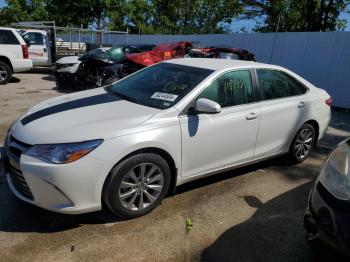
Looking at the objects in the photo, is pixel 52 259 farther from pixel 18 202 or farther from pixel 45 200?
pixel 18 202

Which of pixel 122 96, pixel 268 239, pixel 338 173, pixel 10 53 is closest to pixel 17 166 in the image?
pixel 122 96

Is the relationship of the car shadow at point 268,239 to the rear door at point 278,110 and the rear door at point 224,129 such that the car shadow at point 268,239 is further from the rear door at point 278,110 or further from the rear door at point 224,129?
the rear door at point 278,110

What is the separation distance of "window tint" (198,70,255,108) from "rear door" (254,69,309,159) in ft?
0.67

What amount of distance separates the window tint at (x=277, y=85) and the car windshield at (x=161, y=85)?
84 cm

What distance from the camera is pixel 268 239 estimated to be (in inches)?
139

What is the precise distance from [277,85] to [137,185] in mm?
2385

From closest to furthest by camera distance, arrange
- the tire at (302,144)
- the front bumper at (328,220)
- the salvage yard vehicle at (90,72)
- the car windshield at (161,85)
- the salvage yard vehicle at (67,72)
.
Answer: the front bumper at (328,220) < the car windshield at (161,85) < the tire at (302,144) < the salvage yard vehicle at (90,72) < the salvage yard vehicle at (67,72)

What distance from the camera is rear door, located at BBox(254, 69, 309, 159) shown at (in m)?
4.64

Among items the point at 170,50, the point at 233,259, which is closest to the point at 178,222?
the point at 233,259

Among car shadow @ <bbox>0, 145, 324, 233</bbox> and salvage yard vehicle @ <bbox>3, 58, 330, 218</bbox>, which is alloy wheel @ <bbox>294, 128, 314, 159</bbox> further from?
car shadow @ <bbox>0, 145, 324, 233</bbox>

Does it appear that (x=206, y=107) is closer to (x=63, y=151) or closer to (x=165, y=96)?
(x=165, y=96)

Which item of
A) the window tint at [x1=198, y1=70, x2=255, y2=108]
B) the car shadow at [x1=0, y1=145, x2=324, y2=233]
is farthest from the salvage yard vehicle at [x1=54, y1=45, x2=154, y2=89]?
the car shadow at [x1=0, y1=145, x2=324, y2=233]

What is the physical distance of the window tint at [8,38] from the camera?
38.9 feet

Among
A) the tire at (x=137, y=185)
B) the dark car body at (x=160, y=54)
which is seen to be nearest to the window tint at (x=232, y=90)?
the tire at (x=137, y=185)
